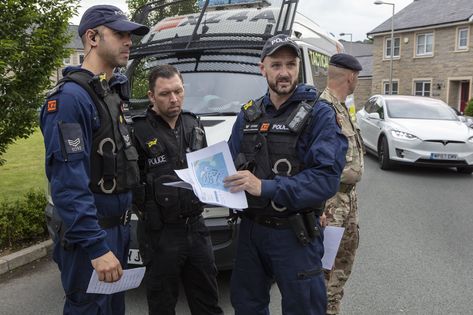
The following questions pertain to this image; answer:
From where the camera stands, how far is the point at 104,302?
2.33 metres

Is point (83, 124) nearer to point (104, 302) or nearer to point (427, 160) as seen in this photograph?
point (104, 302)

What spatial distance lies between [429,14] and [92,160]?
37725 millimetres

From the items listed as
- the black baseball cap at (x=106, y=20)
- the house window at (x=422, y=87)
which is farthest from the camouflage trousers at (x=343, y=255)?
the house window at (x=422, y=87)

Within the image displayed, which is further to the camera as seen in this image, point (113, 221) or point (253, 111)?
point (253, 111)

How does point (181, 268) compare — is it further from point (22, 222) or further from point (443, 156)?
point (443, 156)

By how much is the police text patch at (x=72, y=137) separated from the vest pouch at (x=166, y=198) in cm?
83

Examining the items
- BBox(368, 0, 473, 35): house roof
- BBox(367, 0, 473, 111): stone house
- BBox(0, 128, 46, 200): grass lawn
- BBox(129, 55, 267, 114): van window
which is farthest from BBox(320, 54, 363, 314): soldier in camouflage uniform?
BBox(368, 0, 473, 35): house roof

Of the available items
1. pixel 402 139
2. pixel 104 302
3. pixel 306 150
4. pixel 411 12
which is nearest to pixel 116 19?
pixel 306 150

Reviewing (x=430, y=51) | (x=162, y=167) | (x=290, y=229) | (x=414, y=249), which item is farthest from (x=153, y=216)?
(x=430, y=51)

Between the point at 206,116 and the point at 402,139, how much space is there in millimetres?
6374

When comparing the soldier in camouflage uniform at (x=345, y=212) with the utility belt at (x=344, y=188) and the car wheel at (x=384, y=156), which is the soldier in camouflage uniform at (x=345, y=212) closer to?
the utility belt at (x=344, y=188)

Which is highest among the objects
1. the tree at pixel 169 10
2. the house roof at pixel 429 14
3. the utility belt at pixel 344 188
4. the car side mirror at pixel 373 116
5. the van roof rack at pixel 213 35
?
the house roof at pixel 429 14

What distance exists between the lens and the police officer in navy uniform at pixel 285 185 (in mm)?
2352

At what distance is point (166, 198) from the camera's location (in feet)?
9.30
